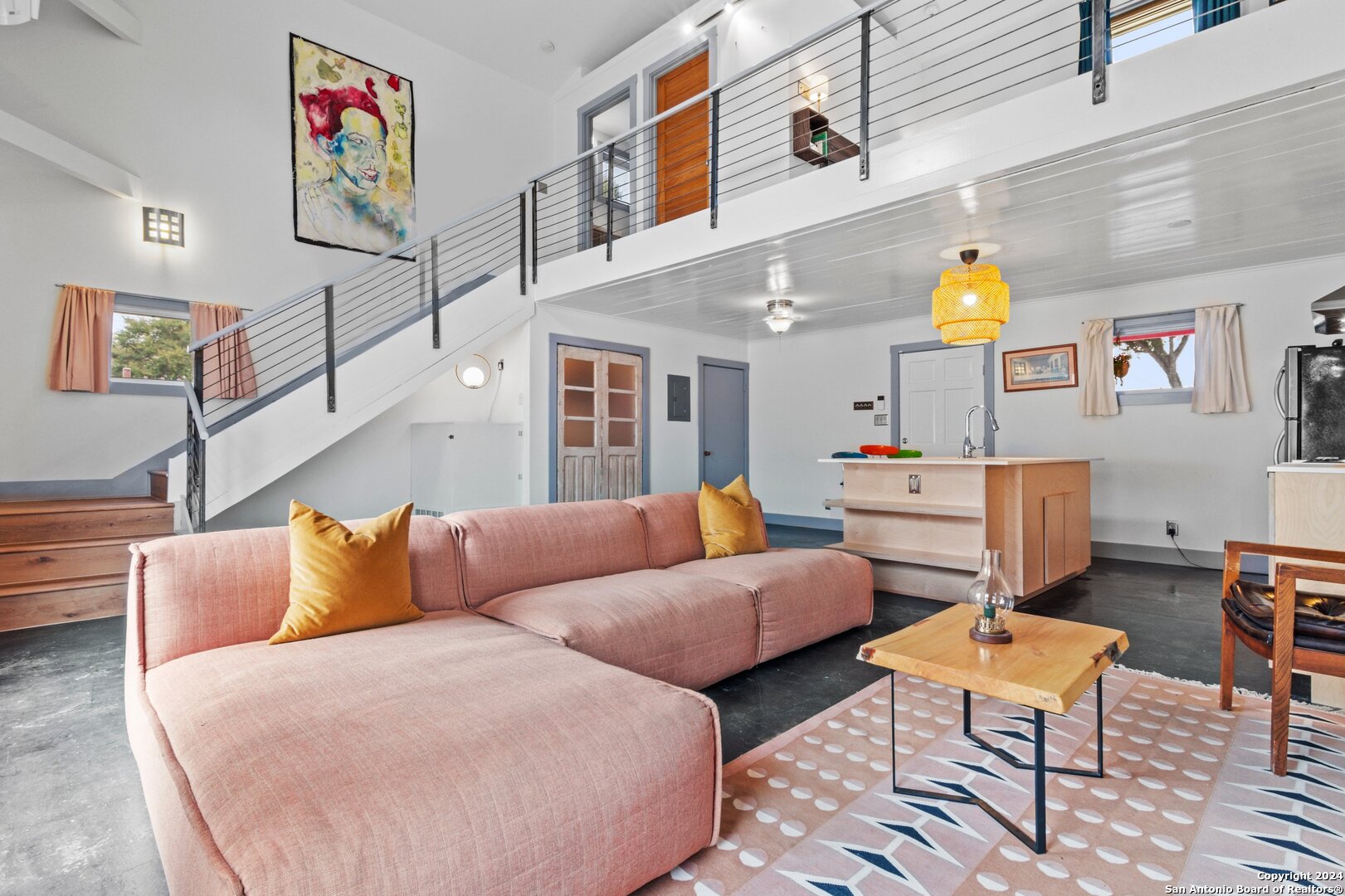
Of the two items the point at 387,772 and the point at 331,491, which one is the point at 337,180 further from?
the point at 387,772

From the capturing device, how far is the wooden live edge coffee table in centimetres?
167

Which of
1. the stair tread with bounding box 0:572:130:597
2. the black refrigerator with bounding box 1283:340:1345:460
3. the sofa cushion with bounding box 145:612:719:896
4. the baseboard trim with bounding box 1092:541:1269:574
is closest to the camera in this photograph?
the sofa cushion with bounding box 145:612:719:896

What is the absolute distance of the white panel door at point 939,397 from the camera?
689 centimetres

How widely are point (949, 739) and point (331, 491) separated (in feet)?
19.6

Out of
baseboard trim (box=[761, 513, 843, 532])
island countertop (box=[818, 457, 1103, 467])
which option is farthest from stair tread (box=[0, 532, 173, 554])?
baseboard trim (box=[761, 513, 843, 532])

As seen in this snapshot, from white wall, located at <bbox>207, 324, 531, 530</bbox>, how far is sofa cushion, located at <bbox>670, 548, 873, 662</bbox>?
11.7ft

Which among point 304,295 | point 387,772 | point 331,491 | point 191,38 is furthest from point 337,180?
point 387,772

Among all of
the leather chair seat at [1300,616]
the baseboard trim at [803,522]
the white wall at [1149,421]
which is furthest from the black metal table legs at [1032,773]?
the baseboard trim at [803,522]

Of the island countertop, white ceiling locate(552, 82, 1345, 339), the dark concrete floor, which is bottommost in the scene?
the dark concrete floor

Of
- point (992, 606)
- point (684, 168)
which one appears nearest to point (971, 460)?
A: point (992, 606)

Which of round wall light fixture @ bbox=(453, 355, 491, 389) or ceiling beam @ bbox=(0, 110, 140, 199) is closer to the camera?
ceiling beam @ bbox=(0, 110, 140, 199)

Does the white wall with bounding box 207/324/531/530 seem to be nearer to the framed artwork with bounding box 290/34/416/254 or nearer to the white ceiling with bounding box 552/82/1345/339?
the white ceiling with bounding box 552/82/1345/339

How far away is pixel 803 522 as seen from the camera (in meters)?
8.21

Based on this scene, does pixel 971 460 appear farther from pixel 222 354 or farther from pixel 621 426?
pixel 222 354
